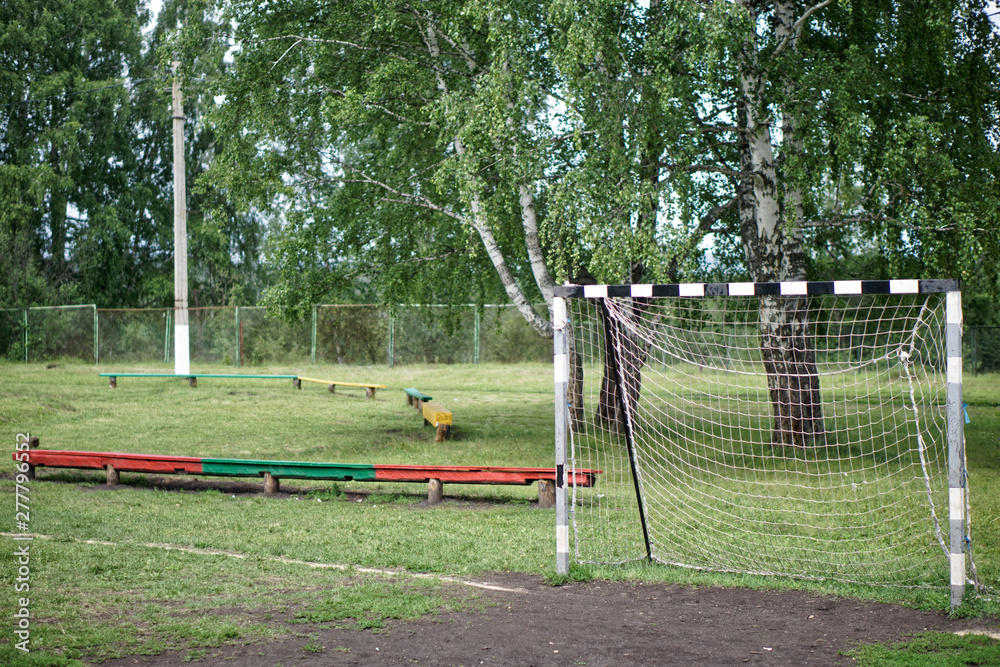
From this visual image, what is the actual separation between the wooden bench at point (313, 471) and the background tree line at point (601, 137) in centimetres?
318

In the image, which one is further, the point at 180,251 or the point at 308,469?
the point at 180,251

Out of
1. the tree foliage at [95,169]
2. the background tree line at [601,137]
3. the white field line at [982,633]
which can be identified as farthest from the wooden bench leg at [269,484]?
the tree foliage at [95,169]

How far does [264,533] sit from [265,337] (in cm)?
2189

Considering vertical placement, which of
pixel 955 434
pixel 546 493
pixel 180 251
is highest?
pixel 180 251

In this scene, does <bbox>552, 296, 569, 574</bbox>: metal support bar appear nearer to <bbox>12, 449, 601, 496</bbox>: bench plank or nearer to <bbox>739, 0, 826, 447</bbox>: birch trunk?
<bbox>12, 449, 601, 496</bbox>: bench plank

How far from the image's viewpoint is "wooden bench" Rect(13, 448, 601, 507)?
891 cm

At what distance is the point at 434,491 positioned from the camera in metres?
9.18

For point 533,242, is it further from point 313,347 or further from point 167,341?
point 167,341

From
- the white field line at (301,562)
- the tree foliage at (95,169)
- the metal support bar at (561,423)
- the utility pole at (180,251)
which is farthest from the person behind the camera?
the tree foliage at (95,169)

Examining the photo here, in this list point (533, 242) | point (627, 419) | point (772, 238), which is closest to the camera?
point (627, 419)

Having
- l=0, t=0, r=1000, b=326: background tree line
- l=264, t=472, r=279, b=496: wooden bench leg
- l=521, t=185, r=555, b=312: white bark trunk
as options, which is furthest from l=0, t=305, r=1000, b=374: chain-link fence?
l=264, t=472, r=279, b=496: wooden bench leg

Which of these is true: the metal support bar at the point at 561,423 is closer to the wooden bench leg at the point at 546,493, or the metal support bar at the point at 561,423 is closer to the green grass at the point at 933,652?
the green grass at the point at 933,652

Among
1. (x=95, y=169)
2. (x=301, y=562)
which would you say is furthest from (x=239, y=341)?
(x=301, y=562)

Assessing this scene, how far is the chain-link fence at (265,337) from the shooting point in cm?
2777
